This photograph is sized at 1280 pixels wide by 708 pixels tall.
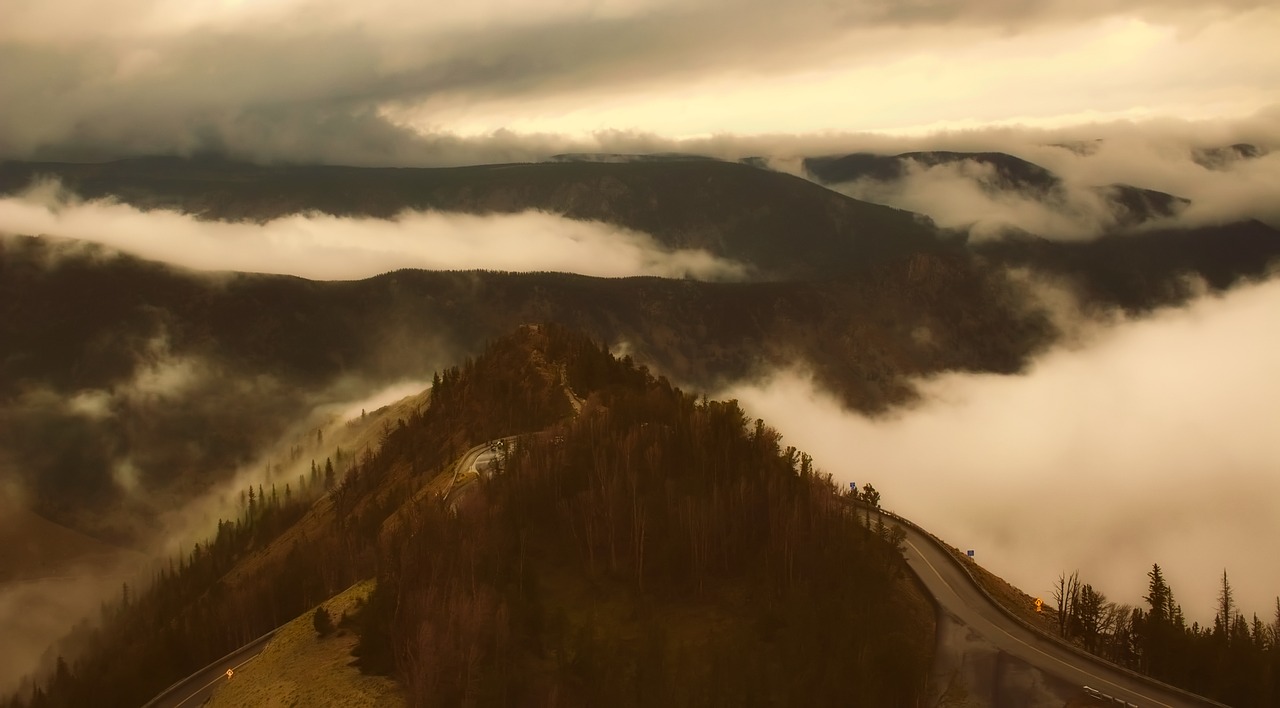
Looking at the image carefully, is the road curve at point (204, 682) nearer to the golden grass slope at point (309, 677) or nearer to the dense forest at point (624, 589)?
the golden grass slope at point (309, 677)

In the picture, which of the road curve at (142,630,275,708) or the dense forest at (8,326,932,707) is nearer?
the dense forest at (8,326,932,707)

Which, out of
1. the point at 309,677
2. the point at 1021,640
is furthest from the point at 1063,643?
the point at 309,677

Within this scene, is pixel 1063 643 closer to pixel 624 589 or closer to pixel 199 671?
pixel 624 589

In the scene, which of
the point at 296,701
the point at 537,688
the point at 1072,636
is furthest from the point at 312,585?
the point at 1072,636

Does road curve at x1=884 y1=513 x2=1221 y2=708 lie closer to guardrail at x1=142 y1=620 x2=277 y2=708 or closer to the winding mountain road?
the winding mountain road

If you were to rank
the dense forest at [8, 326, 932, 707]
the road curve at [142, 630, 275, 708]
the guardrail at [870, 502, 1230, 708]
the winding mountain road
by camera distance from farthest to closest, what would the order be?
the road curve at [142, 630, 275, 708]
the guardrail at [870, 502, 1230, 708]
the winding mountain road
the dense forest at [8, 326, 932, 707]

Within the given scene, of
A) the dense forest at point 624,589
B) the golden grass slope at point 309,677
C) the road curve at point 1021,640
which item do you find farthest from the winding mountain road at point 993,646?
the golden grass slope at point 309,677

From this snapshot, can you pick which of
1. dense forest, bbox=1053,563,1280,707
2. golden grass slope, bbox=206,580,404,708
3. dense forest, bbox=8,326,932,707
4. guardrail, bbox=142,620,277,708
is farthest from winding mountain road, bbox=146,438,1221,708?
golden grass slope, bbox=206,580,404,708
